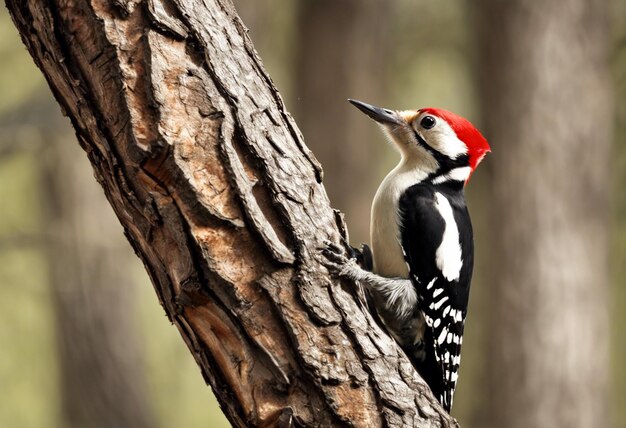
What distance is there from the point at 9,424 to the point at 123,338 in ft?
11.9

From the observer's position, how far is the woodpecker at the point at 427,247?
3.54m

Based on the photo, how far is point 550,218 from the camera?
7.37 metres

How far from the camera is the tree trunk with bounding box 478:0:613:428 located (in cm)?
732

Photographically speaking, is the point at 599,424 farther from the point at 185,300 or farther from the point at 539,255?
the point at 185,300

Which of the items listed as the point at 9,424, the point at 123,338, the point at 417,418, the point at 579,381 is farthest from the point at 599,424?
the point at 9,424

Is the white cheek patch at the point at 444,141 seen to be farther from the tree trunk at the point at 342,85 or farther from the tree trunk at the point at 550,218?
the tree trunk at the point at 342,85

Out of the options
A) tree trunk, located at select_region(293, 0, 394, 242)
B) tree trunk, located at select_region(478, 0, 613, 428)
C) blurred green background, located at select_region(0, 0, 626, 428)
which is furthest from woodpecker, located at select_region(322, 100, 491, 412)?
tree trunk, located at select_region(293, 0, 394, 242)

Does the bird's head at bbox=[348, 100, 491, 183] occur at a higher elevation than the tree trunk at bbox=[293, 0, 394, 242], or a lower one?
lower

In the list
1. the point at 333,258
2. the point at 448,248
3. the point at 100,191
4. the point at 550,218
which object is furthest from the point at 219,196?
the point at 100,191

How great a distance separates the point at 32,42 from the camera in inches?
86.9

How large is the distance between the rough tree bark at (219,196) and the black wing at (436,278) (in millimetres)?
1097

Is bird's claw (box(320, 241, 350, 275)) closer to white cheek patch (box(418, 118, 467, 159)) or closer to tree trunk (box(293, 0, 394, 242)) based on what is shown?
white cheek patch (box(418, 118, 467, 159))

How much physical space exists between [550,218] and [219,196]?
5541mm

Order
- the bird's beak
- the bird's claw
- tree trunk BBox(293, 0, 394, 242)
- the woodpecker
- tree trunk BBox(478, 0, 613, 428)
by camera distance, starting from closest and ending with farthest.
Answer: the bird's claw → the woodpecker → the bird's beak → tree trunk BBox(478, 0, 613, 428) → tree trunk BBox(293, 0, 394, 242)
